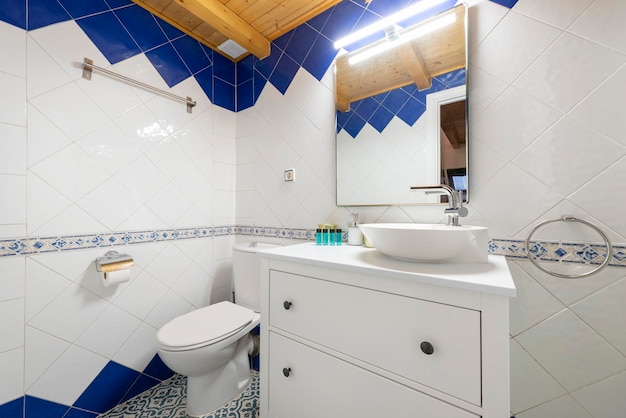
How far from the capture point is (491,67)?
3.39 feet

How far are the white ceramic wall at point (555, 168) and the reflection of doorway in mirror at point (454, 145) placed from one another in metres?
0.04

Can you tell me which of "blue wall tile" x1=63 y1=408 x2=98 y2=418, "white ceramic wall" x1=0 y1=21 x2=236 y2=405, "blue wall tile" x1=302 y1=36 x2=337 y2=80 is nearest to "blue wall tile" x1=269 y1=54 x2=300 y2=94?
"blue wall tile" x1=302 y1=36 x2=337 y2=80

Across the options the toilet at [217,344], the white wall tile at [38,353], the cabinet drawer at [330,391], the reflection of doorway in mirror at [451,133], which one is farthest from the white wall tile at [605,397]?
the white wall tile at [38,353]

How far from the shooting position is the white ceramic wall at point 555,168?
840mm

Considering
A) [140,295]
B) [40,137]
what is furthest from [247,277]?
[40,137]

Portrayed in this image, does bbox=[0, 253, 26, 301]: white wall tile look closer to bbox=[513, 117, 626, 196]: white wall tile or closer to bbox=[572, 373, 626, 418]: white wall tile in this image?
bbox=[513, 117, 626, 196]: white wall tile

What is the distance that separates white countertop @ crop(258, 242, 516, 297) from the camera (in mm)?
648

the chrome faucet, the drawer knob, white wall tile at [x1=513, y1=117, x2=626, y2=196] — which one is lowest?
the drawer knob

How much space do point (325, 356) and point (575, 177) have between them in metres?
1.09

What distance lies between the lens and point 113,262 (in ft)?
4.30

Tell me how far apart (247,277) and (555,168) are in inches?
62.7

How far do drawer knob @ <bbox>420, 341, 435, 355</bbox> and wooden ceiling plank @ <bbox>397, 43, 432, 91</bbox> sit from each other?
1.06 metres

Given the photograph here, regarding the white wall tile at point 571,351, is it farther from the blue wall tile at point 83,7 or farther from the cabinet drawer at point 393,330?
the blue wall tile at point 83,7

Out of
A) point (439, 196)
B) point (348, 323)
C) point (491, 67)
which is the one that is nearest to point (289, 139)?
point (439, 196)
